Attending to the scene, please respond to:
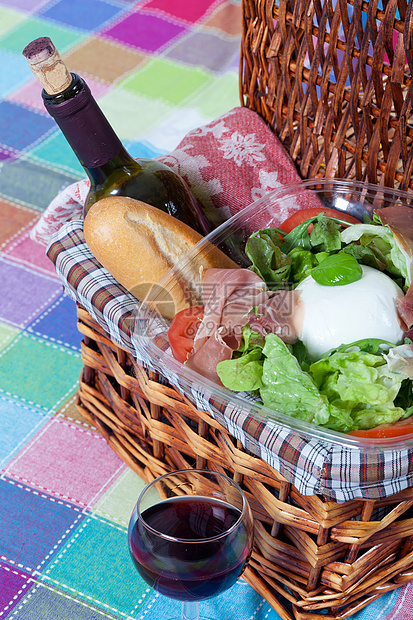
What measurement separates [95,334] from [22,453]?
0.66 feet

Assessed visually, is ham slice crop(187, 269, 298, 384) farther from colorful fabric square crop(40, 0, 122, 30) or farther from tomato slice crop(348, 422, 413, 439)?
colorful fabric square crop(40, 0, 122, 30)

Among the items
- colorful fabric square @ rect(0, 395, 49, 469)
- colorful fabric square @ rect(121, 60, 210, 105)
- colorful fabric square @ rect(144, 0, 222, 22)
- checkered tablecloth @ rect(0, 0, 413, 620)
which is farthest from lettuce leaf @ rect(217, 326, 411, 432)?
colorful fabric square @ rect(144, 0, 222, 22)

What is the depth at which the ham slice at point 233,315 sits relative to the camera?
0.62m

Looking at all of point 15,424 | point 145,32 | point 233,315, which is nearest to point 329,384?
point 233,315

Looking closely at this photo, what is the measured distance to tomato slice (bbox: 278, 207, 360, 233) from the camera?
765 millimetres

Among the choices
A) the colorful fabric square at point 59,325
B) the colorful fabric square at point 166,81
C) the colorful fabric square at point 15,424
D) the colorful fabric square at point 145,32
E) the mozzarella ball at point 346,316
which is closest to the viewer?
the mozzarella ball at point 346,316

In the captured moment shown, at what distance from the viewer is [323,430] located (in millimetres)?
540

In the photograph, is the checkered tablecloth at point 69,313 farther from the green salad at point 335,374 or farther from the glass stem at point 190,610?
the green salad at point 335,374

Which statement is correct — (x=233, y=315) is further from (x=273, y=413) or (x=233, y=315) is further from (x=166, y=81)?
(x=166, y=81)

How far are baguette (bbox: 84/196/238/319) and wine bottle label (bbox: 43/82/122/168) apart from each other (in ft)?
0.16

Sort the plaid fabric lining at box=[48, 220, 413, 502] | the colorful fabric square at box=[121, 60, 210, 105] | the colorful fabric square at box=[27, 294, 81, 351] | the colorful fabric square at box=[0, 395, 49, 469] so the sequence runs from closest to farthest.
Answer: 1. the plaid fabric lining at box=[48, 220, 413, 502]
2. the colorful fabric square at box=[0, 395, 49, 469]
3. the colorful fabric square at box=[27, 294, 81, 351]
4. the colorful fabric square at box=[121, 60, 210, 105]

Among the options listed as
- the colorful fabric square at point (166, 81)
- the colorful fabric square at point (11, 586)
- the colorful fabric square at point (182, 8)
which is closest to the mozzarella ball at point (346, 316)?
the colorful fabric square at point (11, 586)

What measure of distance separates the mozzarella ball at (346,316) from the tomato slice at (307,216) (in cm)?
14

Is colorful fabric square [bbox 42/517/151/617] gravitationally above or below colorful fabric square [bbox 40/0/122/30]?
below
